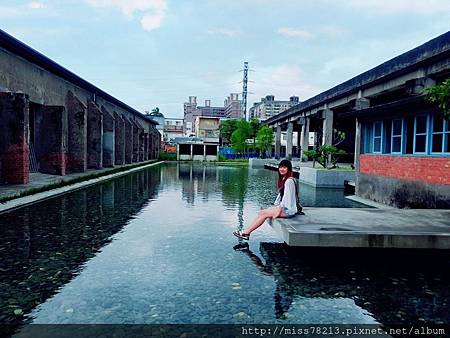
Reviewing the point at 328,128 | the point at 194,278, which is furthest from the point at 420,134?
the point at 328,128

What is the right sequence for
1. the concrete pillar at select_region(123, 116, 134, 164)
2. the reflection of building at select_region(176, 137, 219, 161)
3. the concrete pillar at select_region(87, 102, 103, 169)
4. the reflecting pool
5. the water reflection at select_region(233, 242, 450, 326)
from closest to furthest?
1. the reflecting pool
2. the water reflection at select_region(233, 242, 450, 326)
3. the concrete pillar at select_region(87, 102, 103, 169)
4. the concrete pillar at select_region(123, 116, 134, 164)
5. the reflection of building at select_region(176, 137, 219, 161)

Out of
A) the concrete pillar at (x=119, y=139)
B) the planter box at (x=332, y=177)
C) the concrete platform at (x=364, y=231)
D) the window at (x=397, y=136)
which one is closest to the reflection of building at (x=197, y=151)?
the concrete pillar at (x=119, y=139)

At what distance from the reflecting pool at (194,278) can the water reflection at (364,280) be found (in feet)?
0.05

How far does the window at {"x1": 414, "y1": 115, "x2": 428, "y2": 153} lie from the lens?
11398 mm

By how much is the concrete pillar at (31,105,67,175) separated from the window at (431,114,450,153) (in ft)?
59.1

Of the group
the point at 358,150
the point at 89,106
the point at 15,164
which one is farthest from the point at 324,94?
the point at 15,164

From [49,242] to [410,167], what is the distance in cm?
1056

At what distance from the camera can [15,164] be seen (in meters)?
15.7

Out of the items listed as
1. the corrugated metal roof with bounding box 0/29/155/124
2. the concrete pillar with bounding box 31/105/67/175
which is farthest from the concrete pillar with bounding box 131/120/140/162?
the concrete pillar with bounding box 31/105/67/175

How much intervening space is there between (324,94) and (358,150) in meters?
15.8

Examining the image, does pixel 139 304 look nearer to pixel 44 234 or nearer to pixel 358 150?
pixel 44 234

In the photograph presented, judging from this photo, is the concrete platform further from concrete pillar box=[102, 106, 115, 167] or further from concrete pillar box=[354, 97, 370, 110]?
concrete pillar box=[102, 106, 115, 167]

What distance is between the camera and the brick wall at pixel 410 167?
10.4 m

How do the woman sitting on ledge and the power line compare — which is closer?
the woman sitting on ledge
